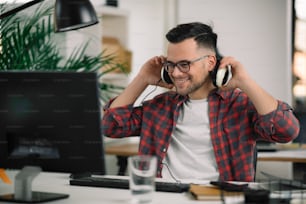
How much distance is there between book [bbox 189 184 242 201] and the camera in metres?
1.68

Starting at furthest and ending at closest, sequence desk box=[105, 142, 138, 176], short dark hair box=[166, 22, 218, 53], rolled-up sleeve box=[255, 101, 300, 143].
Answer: desk box=[105, 142, 138, 176]
short dark hair box=[166, 22, 218, 53]
rolled-up sleeve box=[255, 101, 300, 143]

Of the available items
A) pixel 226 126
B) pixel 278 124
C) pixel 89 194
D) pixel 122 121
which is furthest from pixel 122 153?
pixel 89 194

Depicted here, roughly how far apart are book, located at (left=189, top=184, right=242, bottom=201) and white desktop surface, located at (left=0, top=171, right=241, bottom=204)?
2cm

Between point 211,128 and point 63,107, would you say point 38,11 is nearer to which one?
point 211,128

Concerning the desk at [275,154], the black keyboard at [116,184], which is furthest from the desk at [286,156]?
the black keyboard at [116,184]

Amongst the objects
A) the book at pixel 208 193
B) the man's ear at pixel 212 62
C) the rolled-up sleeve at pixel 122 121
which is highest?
the man's ear at pixel 212 62

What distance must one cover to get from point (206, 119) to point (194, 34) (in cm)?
34

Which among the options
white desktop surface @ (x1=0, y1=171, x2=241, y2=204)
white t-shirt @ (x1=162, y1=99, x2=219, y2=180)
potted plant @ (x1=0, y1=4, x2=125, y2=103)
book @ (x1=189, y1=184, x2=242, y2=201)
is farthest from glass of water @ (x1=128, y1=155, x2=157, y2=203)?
potted plant @ (x1=0, y1=4, x2=125, y2=103)

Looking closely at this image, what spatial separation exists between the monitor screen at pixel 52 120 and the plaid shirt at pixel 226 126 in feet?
2.02

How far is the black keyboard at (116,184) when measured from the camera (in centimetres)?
181

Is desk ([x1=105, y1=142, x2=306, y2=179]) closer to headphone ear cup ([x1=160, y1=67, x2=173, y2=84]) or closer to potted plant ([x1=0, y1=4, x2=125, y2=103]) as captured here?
potted plant ([x1=0, y1=4, x2=125, y2=103])

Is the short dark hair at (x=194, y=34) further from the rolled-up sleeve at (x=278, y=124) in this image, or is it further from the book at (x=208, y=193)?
the book at (x=208, y=193)

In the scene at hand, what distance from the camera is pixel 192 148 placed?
2.27m

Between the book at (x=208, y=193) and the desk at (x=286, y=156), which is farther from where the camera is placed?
the desk at (x=286, y=156)
